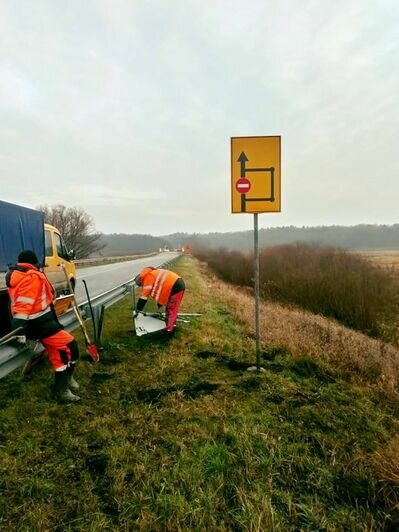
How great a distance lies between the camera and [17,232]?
7508 mm

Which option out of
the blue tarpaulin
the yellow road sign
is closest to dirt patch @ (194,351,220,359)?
the yellow road sign

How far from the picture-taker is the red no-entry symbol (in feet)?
15.6

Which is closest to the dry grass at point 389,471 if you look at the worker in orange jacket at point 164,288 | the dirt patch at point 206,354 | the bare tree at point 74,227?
the dirt patch at point 206,354

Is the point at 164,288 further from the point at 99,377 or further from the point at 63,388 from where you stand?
the point at 63,388

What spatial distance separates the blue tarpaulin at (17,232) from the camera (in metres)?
6.93

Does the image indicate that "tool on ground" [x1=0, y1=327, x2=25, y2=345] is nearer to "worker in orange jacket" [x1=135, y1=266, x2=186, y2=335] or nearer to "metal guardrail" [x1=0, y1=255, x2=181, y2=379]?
"metal guardrail" [x1=0, y1=255, x2=181, y2=379]

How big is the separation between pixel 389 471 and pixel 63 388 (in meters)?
3.22

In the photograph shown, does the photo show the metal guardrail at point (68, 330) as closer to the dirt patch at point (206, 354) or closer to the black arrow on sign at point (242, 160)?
the dirt patch at point (206, 354)

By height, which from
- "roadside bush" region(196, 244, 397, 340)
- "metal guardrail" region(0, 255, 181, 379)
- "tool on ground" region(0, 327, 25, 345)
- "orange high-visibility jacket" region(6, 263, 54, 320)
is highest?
"orange high-visibility jacket" region(6, 263, 54, 320)

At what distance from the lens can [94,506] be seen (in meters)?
2.43

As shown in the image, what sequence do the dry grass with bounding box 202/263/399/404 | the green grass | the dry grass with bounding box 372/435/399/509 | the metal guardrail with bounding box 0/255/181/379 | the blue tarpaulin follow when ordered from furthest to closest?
the blue tarpaulin, the dry grass with bounding box 202/263/399/404, the metal guardrail with bounding box 0/255/181/379, the dry grass with bounding box 372/435/399/509, the green grass

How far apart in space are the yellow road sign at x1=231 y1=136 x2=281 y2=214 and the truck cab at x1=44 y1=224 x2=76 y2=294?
237 inches

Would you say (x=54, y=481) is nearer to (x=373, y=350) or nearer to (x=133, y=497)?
(x=133, y=497)

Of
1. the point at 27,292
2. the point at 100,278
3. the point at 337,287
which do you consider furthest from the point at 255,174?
the point at 100,278
